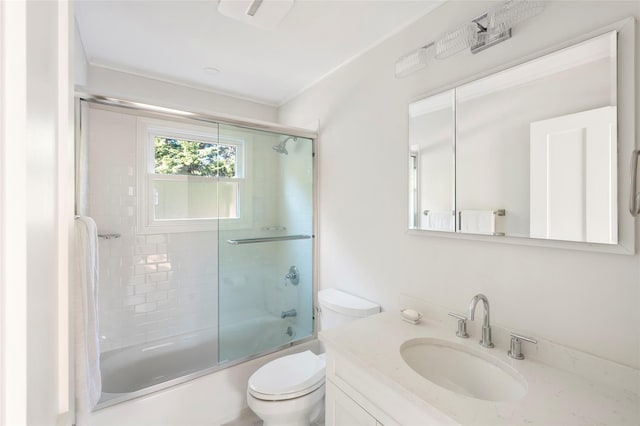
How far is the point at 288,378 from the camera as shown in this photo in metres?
1.57

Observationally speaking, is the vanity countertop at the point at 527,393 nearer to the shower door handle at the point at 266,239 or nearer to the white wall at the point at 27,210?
the white wall at the point at 27,210

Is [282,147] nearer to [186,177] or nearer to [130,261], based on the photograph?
[186,177]

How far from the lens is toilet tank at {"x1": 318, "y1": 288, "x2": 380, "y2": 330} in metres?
1.77

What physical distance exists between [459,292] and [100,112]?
2.66m

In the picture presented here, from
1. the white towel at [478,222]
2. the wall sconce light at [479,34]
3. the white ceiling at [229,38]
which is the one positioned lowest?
the white towel at [478,222]

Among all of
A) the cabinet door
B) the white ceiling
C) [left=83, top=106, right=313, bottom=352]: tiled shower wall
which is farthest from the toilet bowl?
the white ceiling

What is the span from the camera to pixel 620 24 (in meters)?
0.93

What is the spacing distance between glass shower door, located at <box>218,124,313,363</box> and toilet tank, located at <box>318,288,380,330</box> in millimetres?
428

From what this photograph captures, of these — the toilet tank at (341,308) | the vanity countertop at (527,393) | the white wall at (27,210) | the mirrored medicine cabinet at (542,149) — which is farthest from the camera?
the toilet tank at (341,308)

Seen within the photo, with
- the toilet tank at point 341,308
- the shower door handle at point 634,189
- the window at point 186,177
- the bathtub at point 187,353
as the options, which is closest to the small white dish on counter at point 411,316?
the toilet tank at point 341,308

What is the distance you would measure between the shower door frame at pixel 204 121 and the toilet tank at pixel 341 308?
0.40m

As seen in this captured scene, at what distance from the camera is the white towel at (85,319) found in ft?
4.03

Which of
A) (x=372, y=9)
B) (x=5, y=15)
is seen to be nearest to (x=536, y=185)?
(x=372, y=9)

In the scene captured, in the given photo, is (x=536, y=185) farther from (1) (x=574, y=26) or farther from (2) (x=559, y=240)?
(1) (x=574, y=26)
